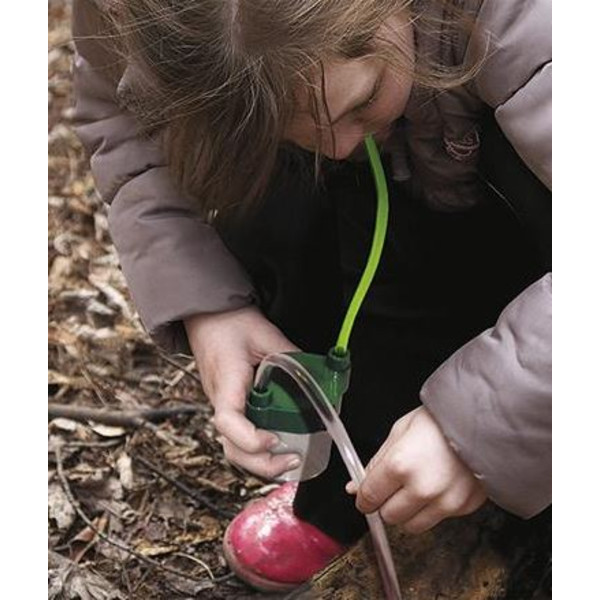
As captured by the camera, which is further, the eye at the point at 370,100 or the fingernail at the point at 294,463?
the fingernail at the point at 294,463

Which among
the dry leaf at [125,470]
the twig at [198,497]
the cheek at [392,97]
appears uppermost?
the cheek at [392,97]

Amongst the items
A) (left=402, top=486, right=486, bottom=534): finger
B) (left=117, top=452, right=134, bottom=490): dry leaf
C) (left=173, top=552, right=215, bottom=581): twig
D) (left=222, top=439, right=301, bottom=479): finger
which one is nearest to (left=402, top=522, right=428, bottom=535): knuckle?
(left=402, top=486, right=486, bottom=534): finger

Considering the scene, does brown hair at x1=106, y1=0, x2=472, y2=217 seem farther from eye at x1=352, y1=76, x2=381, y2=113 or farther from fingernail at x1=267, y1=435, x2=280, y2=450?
fingernail at x1=267, y1=435, x2=280, y2=450

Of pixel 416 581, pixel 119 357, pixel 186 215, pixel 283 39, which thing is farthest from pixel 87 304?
pixel 283 39

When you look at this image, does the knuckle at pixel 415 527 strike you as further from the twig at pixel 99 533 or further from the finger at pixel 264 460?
the twig at pixel 99 533

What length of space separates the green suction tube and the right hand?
41 mm

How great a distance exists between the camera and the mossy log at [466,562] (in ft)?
3.15

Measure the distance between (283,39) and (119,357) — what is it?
577 mm

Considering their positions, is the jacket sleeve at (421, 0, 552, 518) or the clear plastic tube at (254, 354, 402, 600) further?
the clear plastic tube at (254, 354, 402, 600)

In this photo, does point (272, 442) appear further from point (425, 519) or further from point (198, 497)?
point (198, 497)

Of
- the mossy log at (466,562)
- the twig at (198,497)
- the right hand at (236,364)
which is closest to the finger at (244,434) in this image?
the right hand at (236,364)

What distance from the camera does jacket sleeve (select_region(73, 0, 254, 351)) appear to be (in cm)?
97

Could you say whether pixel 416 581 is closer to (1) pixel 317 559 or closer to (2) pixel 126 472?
(1) pixel 317 559

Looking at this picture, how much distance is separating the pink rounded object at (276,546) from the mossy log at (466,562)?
95mm
